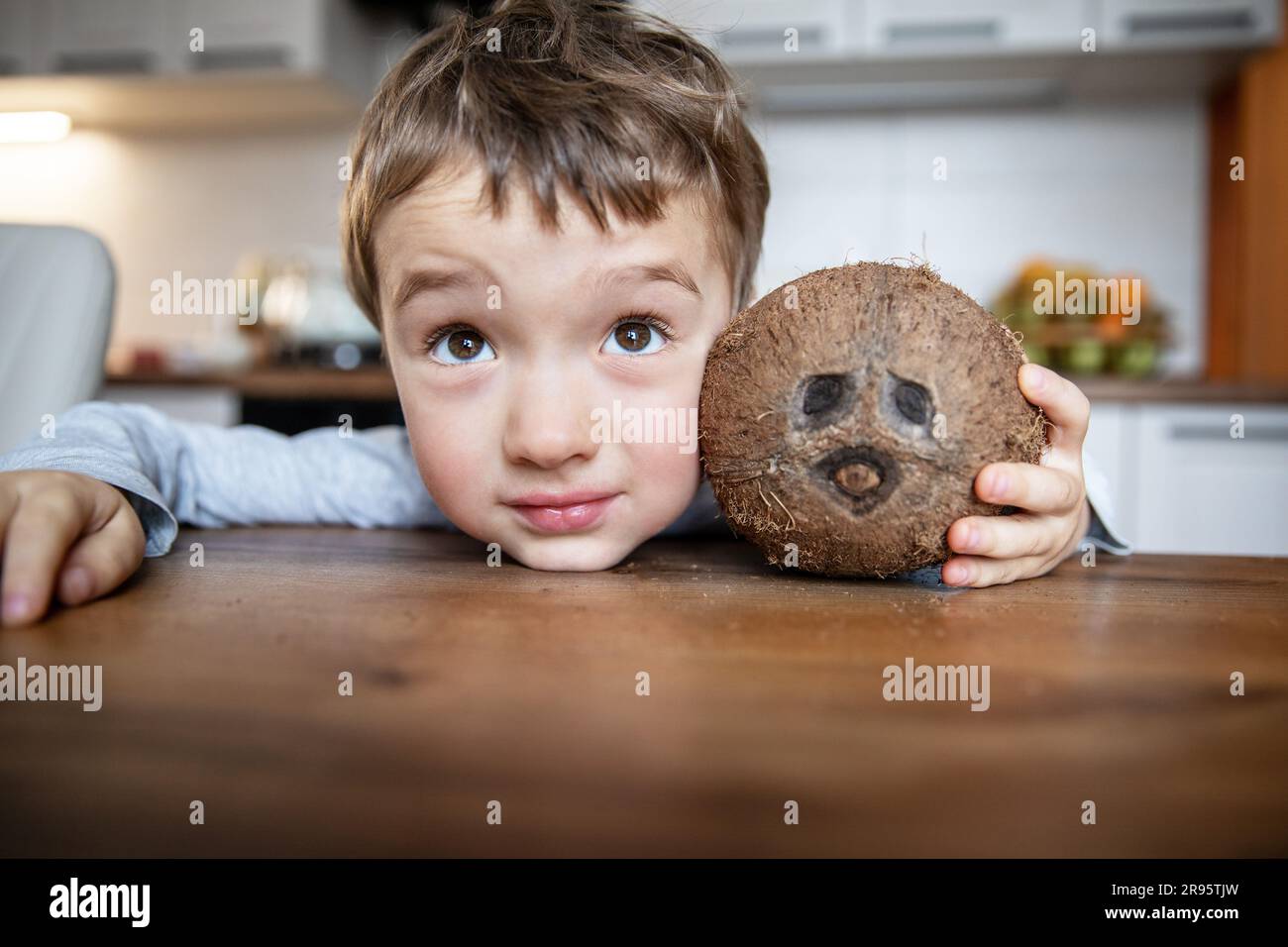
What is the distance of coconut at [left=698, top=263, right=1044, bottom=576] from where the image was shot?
0.57 m

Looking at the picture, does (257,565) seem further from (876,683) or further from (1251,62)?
(1251,62)

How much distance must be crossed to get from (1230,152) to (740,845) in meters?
3.09

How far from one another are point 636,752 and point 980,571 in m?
0.35

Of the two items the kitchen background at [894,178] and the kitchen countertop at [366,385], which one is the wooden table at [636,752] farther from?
the kitchen background at [894,178]

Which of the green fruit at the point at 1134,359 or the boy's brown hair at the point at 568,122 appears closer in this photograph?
the boy's brown hair at the point at 568,122

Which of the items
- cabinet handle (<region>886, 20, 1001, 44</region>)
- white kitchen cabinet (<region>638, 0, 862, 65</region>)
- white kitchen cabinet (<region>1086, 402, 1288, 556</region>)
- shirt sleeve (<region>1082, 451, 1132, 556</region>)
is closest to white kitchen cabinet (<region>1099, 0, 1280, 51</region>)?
cabinet handle (<region>886, 20, 1001, 44</region>)

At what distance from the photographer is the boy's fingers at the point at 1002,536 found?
594 mm

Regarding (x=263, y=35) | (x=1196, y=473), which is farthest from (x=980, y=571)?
(x=263, y=35)

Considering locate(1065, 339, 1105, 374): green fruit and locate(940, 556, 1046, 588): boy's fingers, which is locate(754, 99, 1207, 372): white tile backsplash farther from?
locate(940, 556, 1046, 588): boy's fingers

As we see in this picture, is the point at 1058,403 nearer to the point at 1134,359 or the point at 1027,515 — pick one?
the point at 1027,515

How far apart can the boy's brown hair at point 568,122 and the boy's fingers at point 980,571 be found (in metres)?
0.33

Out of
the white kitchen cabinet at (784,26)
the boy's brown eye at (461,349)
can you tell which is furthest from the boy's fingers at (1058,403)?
the white kitchen cabinet at (784,26)

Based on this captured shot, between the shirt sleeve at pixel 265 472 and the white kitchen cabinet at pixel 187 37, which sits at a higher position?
the white kitchen cabinet at pixel 187 37

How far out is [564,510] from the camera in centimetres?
70
